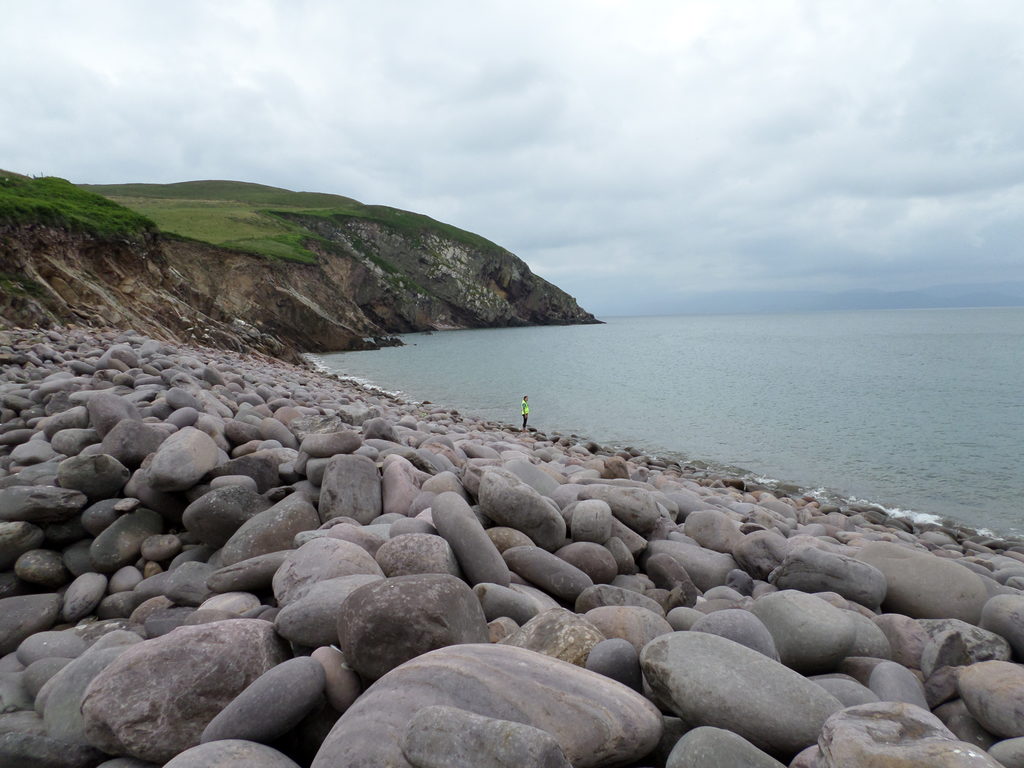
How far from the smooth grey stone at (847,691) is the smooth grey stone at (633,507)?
2.18 meters

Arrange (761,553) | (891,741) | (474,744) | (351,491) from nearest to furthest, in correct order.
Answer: (474,744) < (891,741) < (351,491) < (761,553)

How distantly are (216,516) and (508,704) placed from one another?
9.53 feet

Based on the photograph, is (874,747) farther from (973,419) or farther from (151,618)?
(973,419)

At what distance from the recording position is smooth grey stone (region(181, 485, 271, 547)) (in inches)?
161

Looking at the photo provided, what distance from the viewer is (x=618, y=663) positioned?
8.15 feet

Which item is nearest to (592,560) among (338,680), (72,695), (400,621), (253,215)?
(400,621)

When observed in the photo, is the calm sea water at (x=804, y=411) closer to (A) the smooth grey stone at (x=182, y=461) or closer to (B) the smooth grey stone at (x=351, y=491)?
(B) the smooth grey stone at (x=351, y=491)

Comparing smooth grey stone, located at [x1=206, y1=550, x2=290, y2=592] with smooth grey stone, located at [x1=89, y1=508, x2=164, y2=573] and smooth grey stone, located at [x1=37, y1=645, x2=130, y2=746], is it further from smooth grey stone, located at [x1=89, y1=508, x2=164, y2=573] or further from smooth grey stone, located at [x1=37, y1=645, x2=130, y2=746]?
smooth grey stone, located at [x1=89, y1=508, x2=164, y2=573]

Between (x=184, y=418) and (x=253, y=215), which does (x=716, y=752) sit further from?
(x=253, y=215)

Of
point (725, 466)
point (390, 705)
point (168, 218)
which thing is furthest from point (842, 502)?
point (168, 218)

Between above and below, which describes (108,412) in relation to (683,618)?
above

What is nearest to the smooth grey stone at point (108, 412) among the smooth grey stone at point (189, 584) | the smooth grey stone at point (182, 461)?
the smooth grey stone at point (182, 461)

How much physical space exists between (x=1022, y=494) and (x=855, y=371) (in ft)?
102

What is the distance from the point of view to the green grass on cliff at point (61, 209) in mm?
20422
